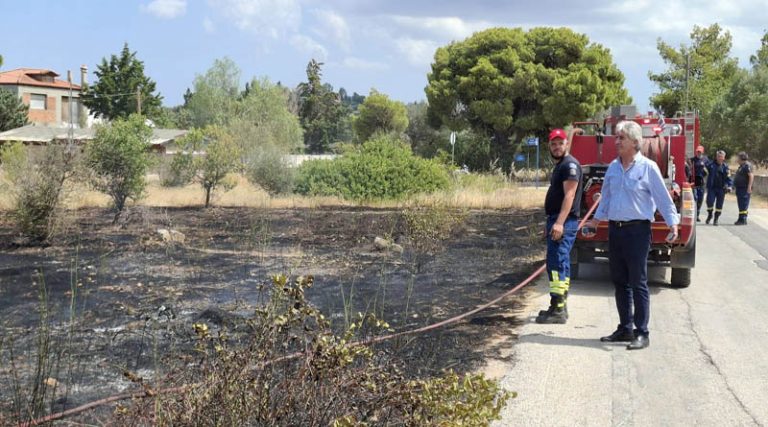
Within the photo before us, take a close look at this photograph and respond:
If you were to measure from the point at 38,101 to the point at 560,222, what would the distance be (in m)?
74.4

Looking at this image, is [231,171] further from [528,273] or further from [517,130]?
[517,130]

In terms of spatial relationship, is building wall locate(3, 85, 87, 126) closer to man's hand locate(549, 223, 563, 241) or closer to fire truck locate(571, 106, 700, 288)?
fire truck locate(571, 106, 700, 288)

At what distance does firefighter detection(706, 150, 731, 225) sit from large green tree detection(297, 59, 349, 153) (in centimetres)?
6789

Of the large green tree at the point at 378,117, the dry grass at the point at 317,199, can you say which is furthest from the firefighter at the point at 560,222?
the large green tree at the point at 378,117

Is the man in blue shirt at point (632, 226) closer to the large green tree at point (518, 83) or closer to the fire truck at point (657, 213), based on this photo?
the fire truck at point (657, 213)

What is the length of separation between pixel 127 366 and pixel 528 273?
6668 millimetres

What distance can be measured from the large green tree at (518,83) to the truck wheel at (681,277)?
32669 mm

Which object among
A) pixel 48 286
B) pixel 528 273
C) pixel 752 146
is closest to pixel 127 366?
pixel 48 286

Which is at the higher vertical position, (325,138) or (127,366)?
(325,138)

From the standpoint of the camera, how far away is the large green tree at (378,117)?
60.2 m

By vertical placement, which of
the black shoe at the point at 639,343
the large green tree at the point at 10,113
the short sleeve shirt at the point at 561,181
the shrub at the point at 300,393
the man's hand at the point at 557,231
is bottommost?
the black shoe at the point at 639,343

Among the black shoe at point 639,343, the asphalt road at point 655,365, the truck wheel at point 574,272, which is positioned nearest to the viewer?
the asphalt road at point 655,365

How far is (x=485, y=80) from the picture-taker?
42312mm

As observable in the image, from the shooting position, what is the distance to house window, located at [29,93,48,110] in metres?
71.4
